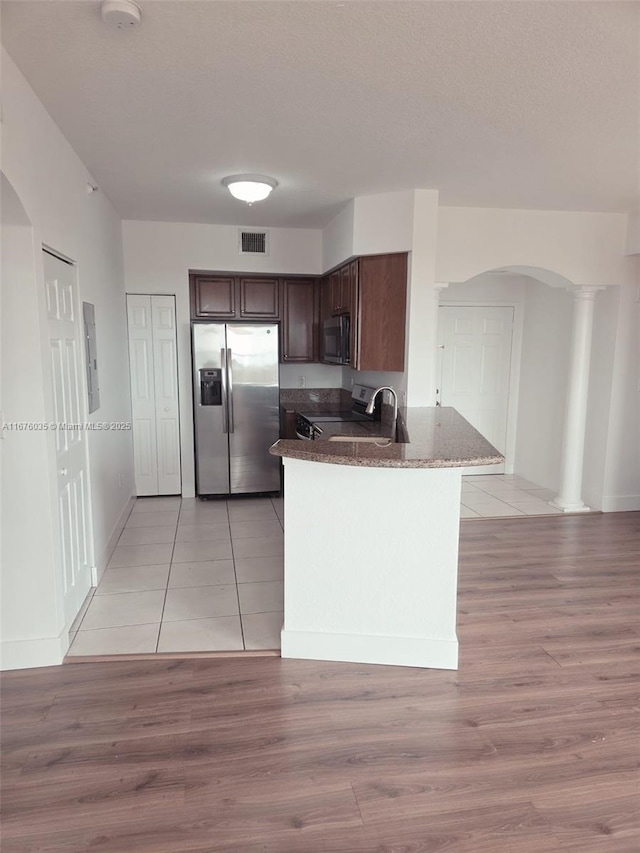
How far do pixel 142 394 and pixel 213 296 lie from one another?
3.87 feet

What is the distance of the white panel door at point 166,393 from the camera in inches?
204

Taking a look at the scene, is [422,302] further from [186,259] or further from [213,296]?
[186,259]

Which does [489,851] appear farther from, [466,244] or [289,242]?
[289,242]

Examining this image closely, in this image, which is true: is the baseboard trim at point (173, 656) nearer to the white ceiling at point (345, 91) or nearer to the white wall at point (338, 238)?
the white ceiling at point (345, 91)

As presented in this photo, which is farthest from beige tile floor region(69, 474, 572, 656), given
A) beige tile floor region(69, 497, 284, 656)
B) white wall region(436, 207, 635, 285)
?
white wall region(436, 207, 635, 285)

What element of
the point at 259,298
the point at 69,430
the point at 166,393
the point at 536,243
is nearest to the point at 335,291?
the point at 259,298

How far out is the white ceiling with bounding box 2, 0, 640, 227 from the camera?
5.99ft

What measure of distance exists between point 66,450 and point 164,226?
293cm

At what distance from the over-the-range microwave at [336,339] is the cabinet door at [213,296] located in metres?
0.97

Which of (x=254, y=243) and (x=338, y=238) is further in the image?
(x=254, y=243)

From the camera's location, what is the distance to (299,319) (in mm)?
5523

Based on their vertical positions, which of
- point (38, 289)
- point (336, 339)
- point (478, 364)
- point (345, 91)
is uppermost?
point (345, 91)

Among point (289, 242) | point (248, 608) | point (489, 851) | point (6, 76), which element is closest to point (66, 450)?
point (248, 608)

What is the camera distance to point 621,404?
192 inches
